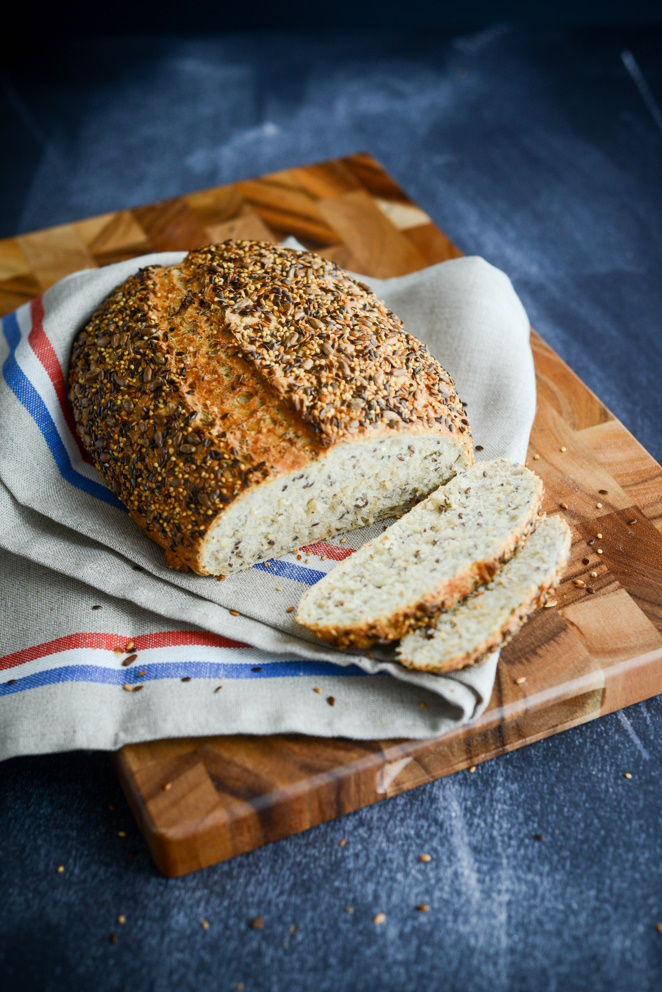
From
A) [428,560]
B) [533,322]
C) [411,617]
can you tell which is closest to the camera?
[411,617]

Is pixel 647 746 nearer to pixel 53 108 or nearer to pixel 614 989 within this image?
pixel 614 989

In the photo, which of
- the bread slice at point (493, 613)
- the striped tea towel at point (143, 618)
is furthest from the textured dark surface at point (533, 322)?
the bread slice at point (493, 613)

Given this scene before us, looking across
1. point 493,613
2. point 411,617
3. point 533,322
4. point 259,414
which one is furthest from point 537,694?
point 533,322

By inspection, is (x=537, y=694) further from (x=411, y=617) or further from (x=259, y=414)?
(x=259, y=414)

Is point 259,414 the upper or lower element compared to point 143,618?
upper

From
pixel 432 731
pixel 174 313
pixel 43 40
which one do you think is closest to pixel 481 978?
pixel 432 731

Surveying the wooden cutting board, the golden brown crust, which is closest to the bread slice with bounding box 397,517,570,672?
the golden brown crust
